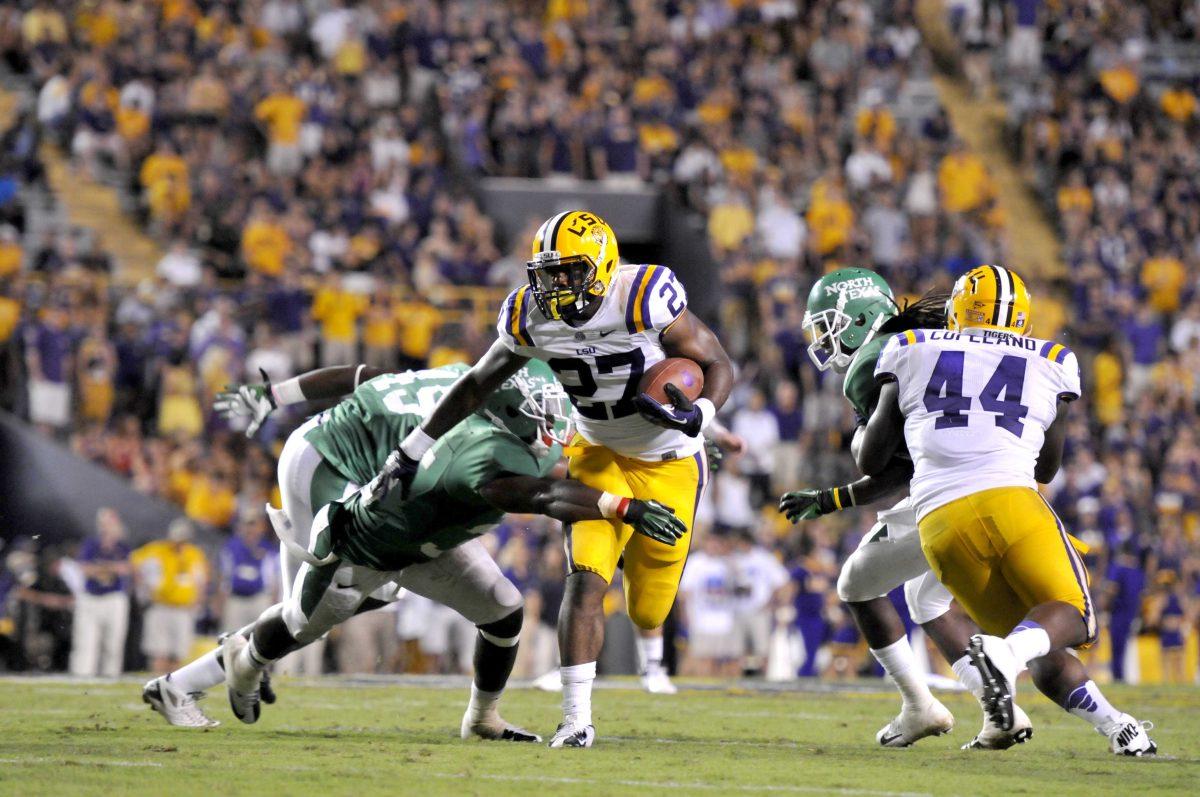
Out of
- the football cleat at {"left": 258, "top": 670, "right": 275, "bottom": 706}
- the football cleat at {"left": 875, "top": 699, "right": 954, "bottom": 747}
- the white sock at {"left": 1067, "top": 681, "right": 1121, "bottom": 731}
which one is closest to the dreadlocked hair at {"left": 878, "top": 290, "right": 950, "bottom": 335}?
the football cleat at {"left": 875, "top": 699, "right": 954, "bottom": 747}

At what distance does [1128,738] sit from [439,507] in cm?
247

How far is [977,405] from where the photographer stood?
603 cm

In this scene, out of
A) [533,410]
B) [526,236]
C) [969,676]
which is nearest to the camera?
[969,676]

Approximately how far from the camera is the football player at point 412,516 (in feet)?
20.8

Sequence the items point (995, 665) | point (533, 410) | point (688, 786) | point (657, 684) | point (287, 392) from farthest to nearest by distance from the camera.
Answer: point (657, 684), point (287, 392), point (533, 410), point (995, 665), point (688, 786)

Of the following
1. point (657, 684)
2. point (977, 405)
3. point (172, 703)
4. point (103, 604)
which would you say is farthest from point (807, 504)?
point (103, 604)

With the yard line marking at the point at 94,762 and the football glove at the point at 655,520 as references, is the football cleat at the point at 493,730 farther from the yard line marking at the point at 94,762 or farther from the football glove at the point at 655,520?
the yard line marking at the point at 94,762

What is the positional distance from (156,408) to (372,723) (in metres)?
7.41

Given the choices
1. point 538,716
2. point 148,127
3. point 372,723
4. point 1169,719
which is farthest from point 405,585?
point 148,127

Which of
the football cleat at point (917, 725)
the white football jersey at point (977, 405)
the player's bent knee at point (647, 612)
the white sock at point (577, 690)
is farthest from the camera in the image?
the football cleat at point (917, 725)

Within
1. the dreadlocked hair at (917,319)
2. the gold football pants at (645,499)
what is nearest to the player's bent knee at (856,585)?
the gold football pants at (645,499)

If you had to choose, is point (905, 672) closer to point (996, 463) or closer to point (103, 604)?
point (996, 463)

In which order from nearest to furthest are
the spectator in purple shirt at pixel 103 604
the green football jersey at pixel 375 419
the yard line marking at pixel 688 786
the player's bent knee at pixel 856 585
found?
the yard line marking at pixel 688 786 < the player's bent knee at pixel 856 585 < the green football jersey at pixel 375 419 < the spectator in purple shirt at pixel 103 604

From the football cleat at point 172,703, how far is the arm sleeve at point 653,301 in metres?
2.40
